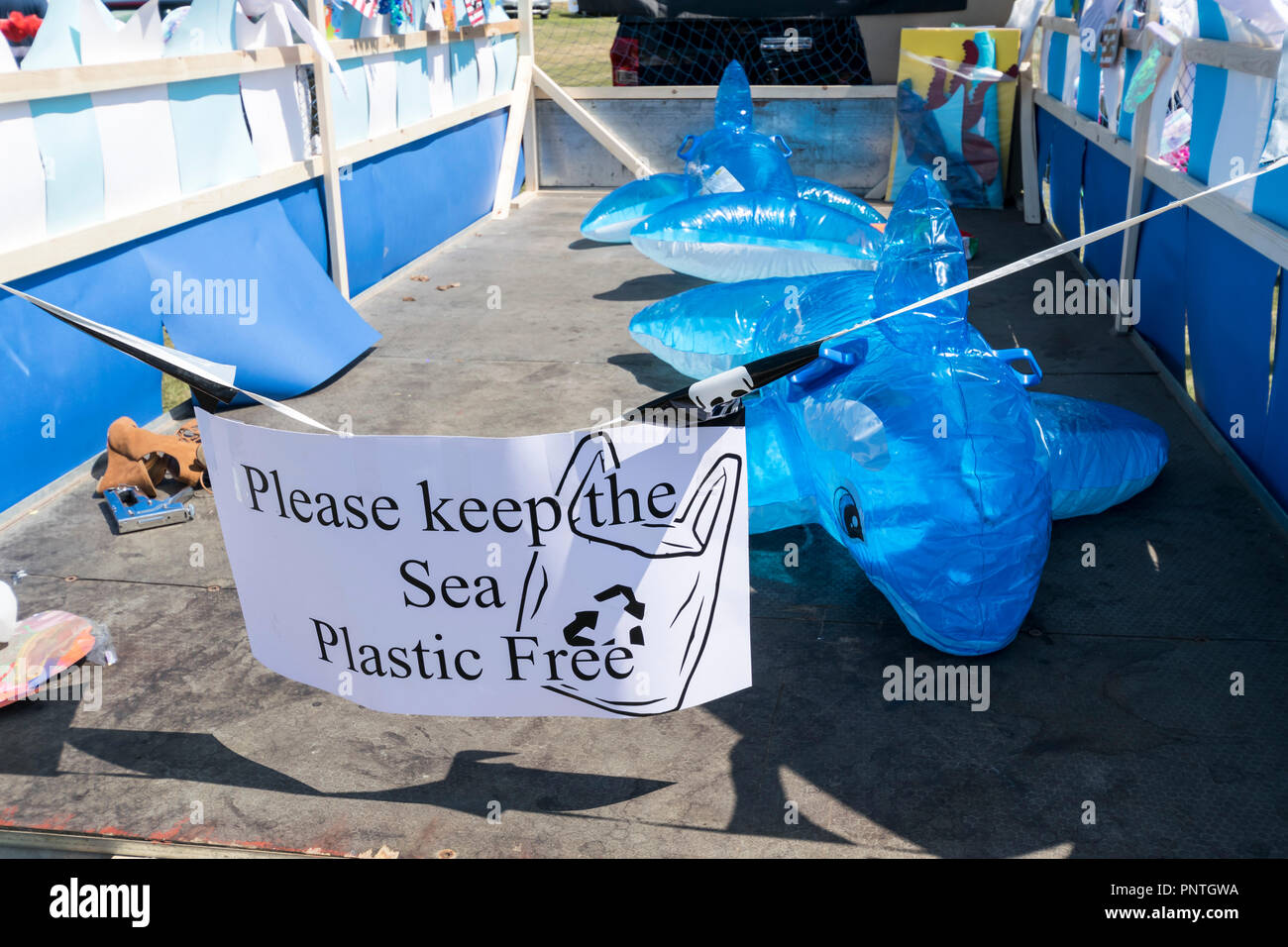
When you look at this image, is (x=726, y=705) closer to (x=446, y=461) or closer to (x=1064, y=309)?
(x=446, y=461)

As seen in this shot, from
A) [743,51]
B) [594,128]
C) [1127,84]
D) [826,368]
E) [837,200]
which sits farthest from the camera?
[743,51]

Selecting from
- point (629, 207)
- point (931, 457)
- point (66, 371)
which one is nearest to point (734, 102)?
point (629, 207)

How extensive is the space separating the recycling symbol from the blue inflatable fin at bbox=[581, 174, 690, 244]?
23.9ft

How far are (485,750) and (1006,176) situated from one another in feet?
32.1

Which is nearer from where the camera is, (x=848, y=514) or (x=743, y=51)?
(x=848, y=514)

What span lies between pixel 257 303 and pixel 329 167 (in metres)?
1.70

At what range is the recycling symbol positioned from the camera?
262 centimetres

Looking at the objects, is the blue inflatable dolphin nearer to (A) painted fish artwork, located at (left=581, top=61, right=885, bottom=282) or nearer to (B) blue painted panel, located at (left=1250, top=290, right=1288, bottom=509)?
(B) blue painted panel, located at (left=1250, top=290, right=1288, bottom=509)

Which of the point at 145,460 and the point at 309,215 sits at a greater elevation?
the point at 309,215

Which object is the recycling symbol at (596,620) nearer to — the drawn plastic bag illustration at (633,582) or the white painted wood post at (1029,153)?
the drawn plastic bag illustration at (633,582)

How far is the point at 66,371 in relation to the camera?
16.8 ft

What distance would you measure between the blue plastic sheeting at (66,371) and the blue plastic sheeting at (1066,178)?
6833 millimetres

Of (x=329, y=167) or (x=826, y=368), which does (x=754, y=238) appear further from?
(x=826, y=368)

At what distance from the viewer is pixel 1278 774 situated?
2.92 m
